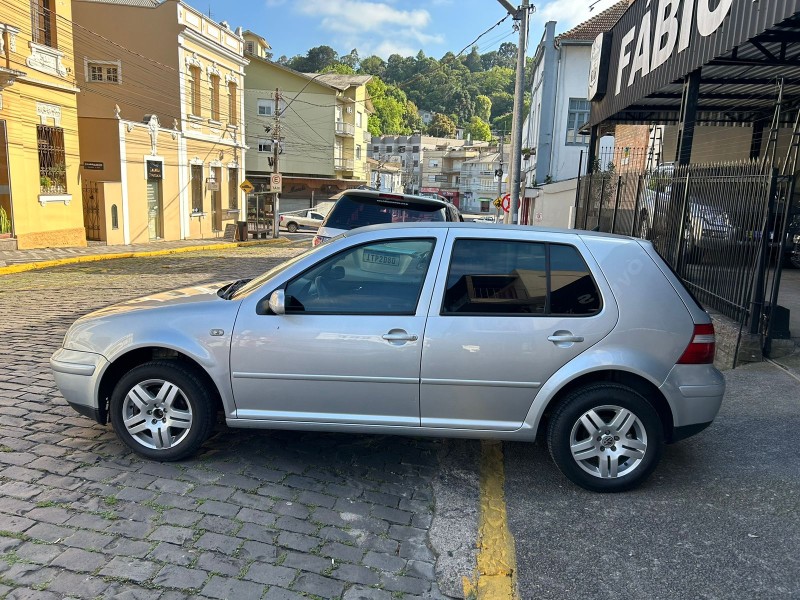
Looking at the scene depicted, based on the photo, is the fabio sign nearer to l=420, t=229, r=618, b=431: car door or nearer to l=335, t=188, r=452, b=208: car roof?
l=335, t=188, r=452, b=208: car roof

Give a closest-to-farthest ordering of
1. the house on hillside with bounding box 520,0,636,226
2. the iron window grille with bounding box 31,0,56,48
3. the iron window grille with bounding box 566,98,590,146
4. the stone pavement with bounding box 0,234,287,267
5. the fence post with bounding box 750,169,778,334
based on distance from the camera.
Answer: the fence post with bounding box 750,169,778,334, the stone pavement with bounding box 0,234,287,267, the iron window grille with bounding box 31,0,56,48, the house on hillside with bounding box 520,0,636,226, the iron window grille with bounding box 566,98,590,146

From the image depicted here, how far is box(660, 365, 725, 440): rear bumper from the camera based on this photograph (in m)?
3.85

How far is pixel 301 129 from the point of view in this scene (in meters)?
48.8

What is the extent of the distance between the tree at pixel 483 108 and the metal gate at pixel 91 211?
8465 centimetres

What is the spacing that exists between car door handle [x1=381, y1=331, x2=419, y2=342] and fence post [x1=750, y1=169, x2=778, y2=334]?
170 inches

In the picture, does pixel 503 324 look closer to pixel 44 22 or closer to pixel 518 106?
pixel 518 106

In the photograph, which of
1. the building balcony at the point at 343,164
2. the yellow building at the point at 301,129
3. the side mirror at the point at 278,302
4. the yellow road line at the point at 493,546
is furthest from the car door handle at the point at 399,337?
the building balcony at the point at 343,164

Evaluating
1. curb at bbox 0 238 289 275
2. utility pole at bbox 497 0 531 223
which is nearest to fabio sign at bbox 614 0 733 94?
utility pole at bbox 497 0 531 223

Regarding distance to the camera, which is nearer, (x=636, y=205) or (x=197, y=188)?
(x=636, y=205)

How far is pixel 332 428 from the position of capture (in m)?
3.99

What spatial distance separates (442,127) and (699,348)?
11790 cm

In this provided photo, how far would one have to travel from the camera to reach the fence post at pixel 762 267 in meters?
6.09

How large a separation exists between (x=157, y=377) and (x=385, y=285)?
5.25 feet

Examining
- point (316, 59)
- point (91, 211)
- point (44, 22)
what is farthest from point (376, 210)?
point (316, 59)
